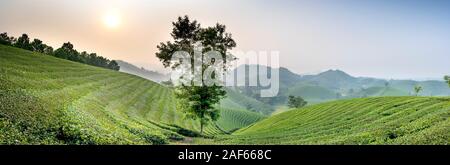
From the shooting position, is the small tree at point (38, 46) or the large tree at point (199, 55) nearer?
the large tree at point (199, 55)

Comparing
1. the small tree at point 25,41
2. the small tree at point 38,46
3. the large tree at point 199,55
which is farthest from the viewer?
the small tree at point 38,46

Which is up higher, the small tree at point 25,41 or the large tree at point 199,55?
the small tree at point 25,41

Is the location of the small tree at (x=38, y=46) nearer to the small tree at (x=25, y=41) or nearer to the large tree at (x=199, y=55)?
the small tree at (x=25, y=41)

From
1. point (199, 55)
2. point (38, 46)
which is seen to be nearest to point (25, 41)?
point (38, 46)

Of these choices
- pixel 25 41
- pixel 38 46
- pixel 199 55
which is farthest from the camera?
pixel 38 46

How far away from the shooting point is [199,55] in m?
51.8

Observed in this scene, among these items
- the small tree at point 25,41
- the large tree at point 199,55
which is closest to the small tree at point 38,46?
the small tree at point 25,41

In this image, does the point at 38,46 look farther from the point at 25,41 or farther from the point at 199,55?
the point at 199,55

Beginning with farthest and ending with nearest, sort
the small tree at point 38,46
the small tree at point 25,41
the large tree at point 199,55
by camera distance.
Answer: the small tree at point 38,46 → the small tree at point 25,41 → the large tree at point 199,55

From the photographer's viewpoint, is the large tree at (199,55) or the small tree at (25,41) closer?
the large tree at (199,55)

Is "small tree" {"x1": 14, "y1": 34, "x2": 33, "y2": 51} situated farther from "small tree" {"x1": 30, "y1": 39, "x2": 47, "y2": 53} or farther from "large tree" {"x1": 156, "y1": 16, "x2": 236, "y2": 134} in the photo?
"large tree" {"x1": 156, "y1": 16, "x2": 236, "y2": 134}

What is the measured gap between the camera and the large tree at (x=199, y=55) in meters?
51.6
